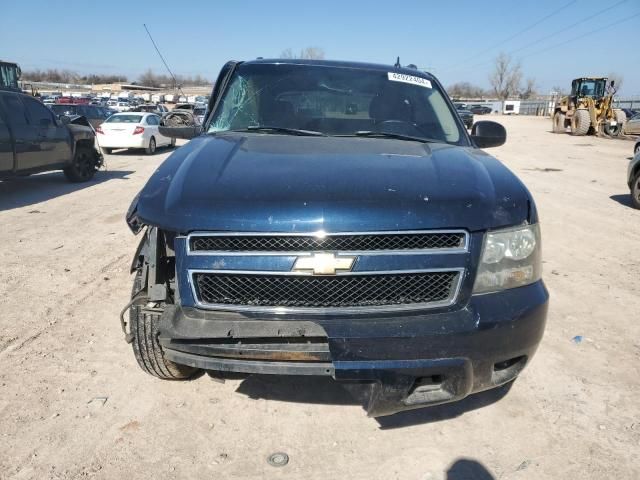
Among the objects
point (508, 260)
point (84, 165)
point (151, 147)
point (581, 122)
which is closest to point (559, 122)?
point (581, 122)

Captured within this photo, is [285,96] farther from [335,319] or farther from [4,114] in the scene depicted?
[4,114]

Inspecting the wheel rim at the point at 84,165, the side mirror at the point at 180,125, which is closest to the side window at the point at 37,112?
the wheel rim at the point at 84,165

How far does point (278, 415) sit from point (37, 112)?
9632 millimetres

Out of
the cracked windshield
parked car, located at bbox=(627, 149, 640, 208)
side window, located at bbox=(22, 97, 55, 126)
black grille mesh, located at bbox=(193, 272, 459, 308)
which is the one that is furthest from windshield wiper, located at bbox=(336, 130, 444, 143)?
side window, located at bbox=(22, 97, 55, 126)

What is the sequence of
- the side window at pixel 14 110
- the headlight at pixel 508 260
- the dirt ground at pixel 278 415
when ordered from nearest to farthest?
the headlight at pixel 508 260, the dirt ground at pixel 278 415, the side window at pixel 14 110

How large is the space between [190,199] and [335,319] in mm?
848

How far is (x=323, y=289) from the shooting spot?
2270mm

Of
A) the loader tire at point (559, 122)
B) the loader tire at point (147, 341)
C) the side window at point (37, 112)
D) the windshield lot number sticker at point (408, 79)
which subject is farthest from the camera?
the loader tire at point (559, 122)

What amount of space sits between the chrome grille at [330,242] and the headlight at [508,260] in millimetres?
157

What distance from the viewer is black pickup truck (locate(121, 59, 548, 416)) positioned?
2.21m

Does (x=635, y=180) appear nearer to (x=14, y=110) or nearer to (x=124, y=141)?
(x=14, y=110)

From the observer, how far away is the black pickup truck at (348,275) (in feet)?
7.25

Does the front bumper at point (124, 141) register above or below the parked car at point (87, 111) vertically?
below

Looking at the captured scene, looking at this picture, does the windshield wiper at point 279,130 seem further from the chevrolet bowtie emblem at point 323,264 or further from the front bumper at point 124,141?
the front bumper at point 124,141
